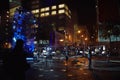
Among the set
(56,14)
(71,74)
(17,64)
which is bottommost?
(71,74)

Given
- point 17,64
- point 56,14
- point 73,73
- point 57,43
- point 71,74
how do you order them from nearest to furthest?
point 17,64, point 71,74, point 73,73, point 57,43, point 56,14

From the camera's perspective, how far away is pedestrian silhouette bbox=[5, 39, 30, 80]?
766 centimetres

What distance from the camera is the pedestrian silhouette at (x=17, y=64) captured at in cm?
766

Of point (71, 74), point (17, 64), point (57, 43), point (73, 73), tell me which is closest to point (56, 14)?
point (57, 43)

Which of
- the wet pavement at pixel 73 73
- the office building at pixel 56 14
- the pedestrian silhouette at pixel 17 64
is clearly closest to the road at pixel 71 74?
the wet pavement at pixel 73 73

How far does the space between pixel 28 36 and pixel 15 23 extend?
4409 mm

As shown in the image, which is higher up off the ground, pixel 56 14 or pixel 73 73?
pixel 56 14

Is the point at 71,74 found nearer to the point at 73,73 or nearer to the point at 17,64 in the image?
the point at 73,73

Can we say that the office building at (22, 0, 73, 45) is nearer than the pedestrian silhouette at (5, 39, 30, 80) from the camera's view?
No

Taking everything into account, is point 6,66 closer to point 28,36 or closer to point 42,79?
point 42,79

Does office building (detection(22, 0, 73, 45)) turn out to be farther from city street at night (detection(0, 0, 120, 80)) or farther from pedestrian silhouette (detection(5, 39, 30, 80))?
pedestrian silhouette (detection(5, 39, 30, 80))

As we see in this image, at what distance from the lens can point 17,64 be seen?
Answer: 7.80m

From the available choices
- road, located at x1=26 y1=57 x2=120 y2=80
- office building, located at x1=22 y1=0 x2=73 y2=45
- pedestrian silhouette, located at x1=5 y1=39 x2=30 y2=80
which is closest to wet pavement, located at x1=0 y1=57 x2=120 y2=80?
road, located at x1=26 y1=57 x2=120 y2=80

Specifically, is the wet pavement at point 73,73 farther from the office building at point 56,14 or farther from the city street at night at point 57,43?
the office building at point 56,14
